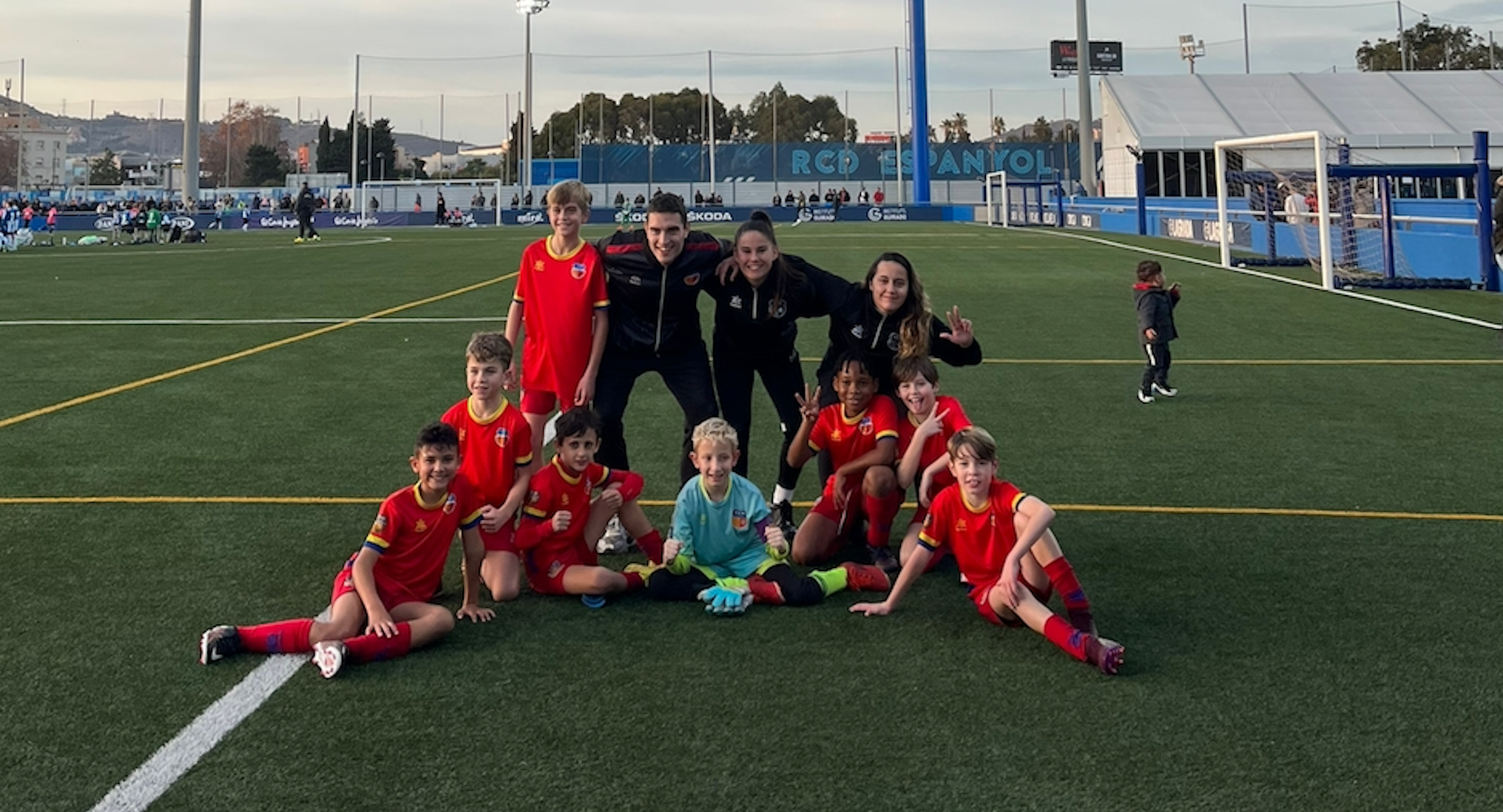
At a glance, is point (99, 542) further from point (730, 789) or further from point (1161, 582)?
point (1161, 582)

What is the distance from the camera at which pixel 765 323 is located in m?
5.64

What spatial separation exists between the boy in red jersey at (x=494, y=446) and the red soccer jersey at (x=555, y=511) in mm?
57

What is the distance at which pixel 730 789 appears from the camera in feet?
10.2

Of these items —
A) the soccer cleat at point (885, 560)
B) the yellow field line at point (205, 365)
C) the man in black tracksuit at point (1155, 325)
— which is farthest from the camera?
the man in black tracksuit at point (1155, 325)

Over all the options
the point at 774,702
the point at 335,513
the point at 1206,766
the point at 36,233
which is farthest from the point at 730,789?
the point at 36,233

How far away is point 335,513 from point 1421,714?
15.5ft

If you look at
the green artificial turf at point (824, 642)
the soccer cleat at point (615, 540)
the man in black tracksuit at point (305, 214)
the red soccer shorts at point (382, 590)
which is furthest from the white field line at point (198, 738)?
the man in black tracksuit at point (305, 214)

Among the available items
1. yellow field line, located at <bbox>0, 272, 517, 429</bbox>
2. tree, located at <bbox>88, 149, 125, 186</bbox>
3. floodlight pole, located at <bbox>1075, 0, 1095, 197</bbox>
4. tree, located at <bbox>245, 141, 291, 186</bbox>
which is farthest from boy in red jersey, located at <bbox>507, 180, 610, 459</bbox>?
tree, located at <bbox>88, 149, 125, 186</bbox>

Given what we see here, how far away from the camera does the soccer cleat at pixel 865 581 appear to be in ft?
15.8

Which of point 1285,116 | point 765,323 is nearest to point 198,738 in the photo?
point 765,323

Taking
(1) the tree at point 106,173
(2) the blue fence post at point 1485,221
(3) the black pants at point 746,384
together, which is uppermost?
(1) the tree at point 106,173

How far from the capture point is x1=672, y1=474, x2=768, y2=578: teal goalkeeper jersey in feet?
15.9

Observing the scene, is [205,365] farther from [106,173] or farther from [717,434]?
[106,173]

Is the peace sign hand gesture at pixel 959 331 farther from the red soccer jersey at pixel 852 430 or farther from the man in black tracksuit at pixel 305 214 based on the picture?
the man in black tracksuit at pixel 305 214
